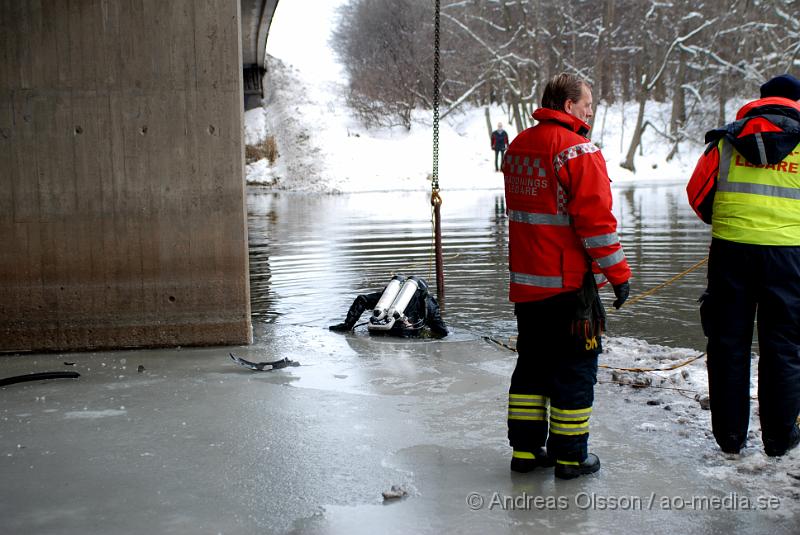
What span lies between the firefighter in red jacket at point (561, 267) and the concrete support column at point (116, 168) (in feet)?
12.2

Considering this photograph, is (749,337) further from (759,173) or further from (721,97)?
(721,97)

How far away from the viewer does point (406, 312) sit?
27.3ft

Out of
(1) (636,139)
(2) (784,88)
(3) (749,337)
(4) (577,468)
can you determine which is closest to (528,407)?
(4) (577,468)

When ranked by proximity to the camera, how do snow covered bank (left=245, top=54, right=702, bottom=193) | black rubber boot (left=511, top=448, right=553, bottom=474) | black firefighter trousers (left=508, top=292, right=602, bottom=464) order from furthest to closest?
snow covered bank (left=245, top=54, right=702, bottom=193), black rubber boot (left=511, top=448, right=553, bottom=474), black firefighter trousers (left=508, top=292, right=602, bottom=464)

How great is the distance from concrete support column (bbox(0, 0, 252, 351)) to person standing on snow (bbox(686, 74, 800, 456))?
423 cm

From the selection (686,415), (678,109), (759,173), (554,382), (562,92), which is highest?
(678,109)

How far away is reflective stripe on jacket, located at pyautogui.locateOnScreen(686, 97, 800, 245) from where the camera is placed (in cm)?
464

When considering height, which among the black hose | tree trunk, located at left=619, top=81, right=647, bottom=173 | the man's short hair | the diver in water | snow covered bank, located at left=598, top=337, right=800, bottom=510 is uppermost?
tree trunk, located at left=619, top=81, right=647, bottom=173

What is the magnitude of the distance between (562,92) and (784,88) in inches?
49.7

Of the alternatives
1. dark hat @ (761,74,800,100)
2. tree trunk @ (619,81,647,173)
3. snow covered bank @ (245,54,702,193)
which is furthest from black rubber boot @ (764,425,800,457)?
tree trunk @ (619,81,647,173)

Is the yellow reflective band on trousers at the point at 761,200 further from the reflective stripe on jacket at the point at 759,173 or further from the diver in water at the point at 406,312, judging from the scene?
the diver in water at the point at 406,312

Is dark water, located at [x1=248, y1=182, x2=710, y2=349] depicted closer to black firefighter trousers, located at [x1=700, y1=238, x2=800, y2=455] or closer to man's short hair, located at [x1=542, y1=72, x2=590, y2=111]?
black firefighter trousers, located at [x1=700, y1=238, x2=800, y2=455]

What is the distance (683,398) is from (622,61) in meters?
49.7

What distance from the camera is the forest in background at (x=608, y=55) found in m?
45.0
